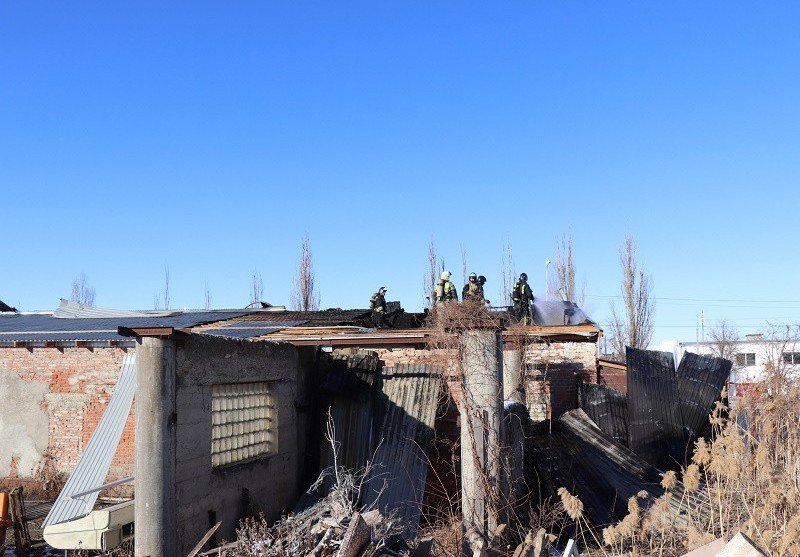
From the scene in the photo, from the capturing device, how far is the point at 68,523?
8305 mm

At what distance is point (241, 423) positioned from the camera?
10047 millimetres

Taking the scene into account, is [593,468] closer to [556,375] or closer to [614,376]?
[556,375]

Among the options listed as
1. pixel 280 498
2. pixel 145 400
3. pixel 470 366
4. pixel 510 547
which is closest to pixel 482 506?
pixel 510 547

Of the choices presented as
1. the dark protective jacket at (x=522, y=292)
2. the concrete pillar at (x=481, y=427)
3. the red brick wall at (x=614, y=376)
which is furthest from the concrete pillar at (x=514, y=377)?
the red brick wall at (x=614, y=376)

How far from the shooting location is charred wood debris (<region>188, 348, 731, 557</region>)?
34.7 feet

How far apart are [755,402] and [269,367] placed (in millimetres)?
6690

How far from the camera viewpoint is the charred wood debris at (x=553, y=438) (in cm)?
1059

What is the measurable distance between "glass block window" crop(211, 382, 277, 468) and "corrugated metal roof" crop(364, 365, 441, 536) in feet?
5.73

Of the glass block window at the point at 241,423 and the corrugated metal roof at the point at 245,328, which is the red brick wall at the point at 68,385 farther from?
the glass block window at the point at 241,423

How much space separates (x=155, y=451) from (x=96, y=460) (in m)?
1.50

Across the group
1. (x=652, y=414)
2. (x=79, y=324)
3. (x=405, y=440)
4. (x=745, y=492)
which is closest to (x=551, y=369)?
(x=652, y=414)

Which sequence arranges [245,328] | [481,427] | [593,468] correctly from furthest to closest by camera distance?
[245,328], [593,468], [481,427]

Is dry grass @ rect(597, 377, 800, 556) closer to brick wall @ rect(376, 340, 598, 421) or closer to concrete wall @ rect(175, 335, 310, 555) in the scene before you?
brick wall @ rect(376, 340, 598, 421)

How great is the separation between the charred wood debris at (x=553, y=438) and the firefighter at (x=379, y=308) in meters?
2.45
